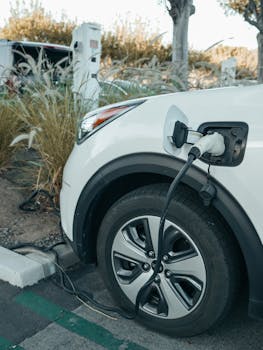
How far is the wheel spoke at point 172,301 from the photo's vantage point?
2.15m

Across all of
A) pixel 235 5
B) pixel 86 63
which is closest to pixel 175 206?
pixel 86 63

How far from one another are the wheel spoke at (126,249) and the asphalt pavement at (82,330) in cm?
42

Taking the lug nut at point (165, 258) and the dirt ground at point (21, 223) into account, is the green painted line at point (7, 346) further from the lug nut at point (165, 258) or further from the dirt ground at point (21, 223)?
the dirt ground at point (21, 223)

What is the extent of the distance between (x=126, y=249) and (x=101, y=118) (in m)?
0.83

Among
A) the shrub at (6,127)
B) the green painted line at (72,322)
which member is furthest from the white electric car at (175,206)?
the shrub at (6,127)

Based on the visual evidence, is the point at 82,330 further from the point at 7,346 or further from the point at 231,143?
the point at 231,143

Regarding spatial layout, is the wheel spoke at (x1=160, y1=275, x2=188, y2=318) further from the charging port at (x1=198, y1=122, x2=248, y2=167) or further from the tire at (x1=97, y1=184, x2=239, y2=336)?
the charging port at (x1=198, y1=122, x2=248, y2=167)

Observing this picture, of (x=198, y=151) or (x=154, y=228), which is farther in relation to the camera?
(x=154, y=228)

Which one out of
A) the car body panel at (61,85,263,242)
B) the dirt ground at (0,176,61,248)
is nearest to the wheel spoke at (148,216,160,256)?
the car body panel at (61,85,263,242)

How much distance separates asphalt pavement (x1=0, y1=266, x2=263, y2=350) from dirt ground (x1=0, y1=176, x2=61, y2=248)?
0.71m

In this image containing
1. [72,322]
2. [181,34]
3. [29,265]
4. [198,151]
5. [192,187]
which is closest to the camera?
[198,151]

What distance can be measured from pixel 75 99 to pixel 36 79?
0.62 metres

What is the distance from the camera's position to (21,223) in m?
3.63

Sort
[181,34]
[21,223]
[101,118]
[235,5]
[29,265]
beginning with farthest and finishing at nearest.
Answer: [235,5]
[181,34]
[21,223]
[29,265]
[101,118]
